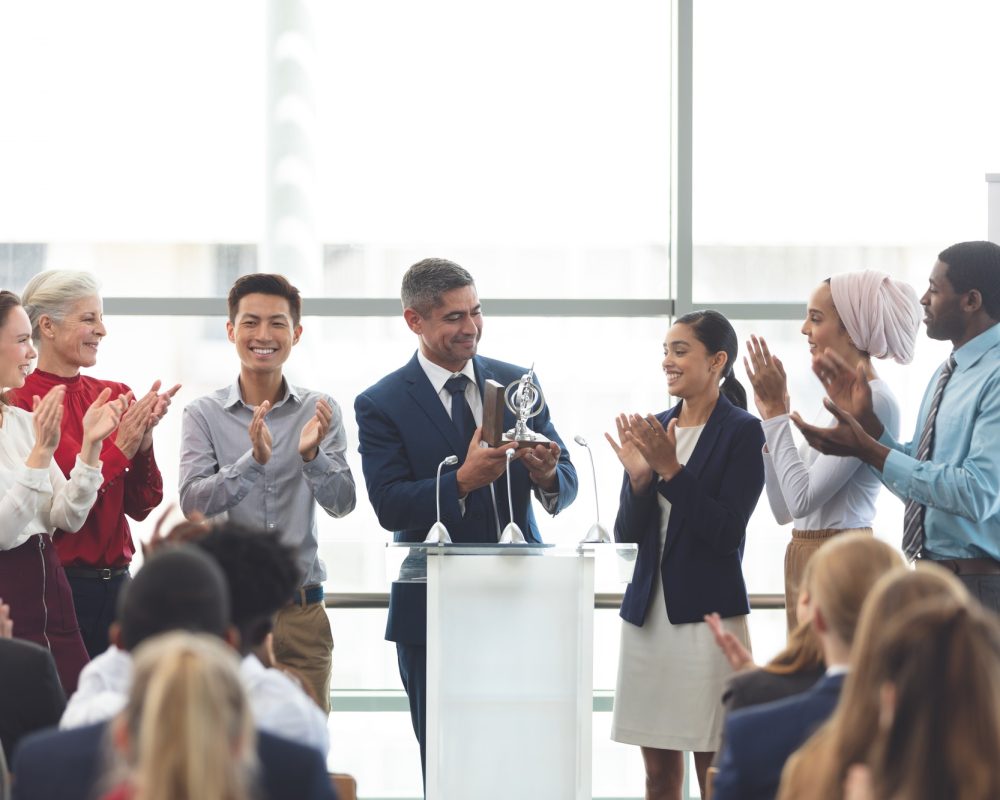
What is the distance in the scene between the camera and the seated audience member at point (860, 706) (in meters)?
1.75

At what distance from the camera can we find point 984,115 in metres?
5.35

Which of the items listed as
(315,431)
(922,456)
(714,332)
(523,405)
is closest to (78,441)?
(315,431)

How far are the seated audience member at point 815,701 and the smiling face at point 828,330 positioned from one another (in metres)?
1.78

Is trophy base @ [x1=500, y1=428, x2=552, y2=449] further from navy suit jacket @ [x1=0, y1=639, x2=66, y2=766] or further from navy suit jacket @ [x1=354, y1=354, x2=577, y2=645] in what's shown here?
navy suit jacket @ [x1=0, y1=639, x2=66, y2=766]

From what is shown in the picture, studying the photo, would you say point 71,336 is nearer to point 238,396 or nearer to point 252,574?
point 238,396

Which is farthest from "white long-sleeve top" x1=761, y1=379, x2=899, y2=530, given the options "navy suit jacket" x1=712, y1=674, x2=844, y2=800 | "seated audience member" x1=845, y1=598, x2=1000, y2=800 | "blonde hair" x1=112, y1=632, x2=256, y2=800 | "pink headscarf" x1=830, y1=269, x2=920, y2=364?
"blonde hair" x1=112, y1=632, x2=256, y2=800

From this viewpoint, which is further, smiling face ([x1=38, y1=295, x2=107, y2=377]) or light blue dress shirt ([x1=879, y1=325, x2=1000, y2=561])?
smiling face ([x1=38, y1=295, x2=107, y2=377])

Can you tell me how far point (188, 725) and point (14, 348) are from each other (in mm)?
2524

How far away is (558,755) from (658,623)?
0.61 metres

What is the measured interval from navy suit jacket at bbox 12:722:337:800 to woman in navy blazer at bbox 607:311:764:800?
2036mm

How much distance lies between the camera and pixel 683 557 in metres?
3.82

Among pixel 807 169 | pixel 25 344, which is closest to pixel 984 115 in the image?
pixel 807 169

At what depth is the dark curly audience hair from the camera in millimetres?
3727

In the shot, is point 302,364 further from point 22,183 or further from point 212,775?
point 212,775
